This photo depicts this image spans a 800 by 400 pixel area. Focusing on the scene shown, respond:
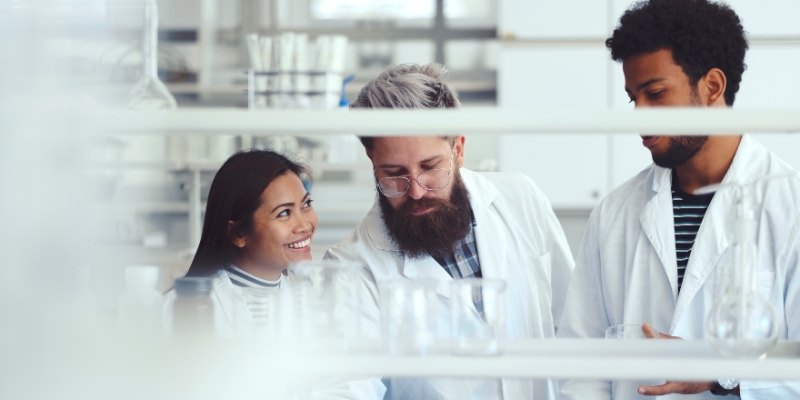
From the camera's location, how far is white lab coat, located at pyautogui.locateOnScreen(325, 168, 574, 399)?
5.10ft

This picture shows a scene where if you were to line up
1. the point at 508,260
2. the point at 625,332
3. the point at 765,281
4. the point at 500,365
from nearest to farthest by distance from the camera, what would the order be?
1. the point at 500,365
2. the point at 625,332
3. the point at 765,281
4. the point at 508,260

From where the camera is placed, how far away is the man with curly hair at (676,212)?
4.28 ft

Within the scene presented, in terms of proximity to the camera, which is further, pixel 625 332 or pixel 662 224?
pixel 662 224

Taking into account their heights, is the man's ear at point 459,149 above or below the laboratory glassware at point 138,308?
above

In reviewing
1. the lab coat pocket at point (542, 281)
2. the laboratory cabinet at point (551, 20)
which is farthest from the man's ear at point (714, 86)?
the laboratory cabinet at point (551, 20)

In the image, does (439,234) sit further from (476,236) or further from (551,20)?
(551,20)

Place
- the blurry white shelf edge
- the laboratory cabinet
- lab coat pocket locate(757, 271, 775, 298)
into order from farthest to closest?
A: the laboratory cabinet → lab coat pocket locate(757, 271, 775, 298) → the blurry white shelf edge

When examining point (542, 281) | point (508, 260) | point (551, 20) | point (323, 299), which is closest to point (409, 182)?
point (508, 260)

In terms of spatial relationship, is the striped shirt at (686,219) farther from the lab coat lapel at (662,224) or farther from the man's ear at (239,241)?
the man's ear at (239,241)

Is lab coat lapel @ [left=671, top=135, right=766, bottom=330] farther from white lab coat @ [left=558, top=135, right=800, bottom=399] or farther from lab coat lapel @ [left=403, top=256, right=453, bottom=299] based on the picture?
lab coat lapel @ [left=403, top=256, right=453, bottom=299]

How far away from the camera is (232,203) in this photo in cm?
187

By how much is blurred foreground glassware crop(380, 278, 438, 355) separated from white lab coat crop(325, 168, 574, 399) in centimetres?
58

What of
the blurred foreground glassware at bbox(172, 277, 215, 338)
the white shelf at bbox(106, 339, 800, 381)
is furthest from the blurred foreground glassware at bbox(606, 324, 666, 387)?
the blurred foreground glassware at bbox(172, 277, 215, 338)

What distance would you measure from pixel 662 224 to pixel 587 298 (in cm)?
21
